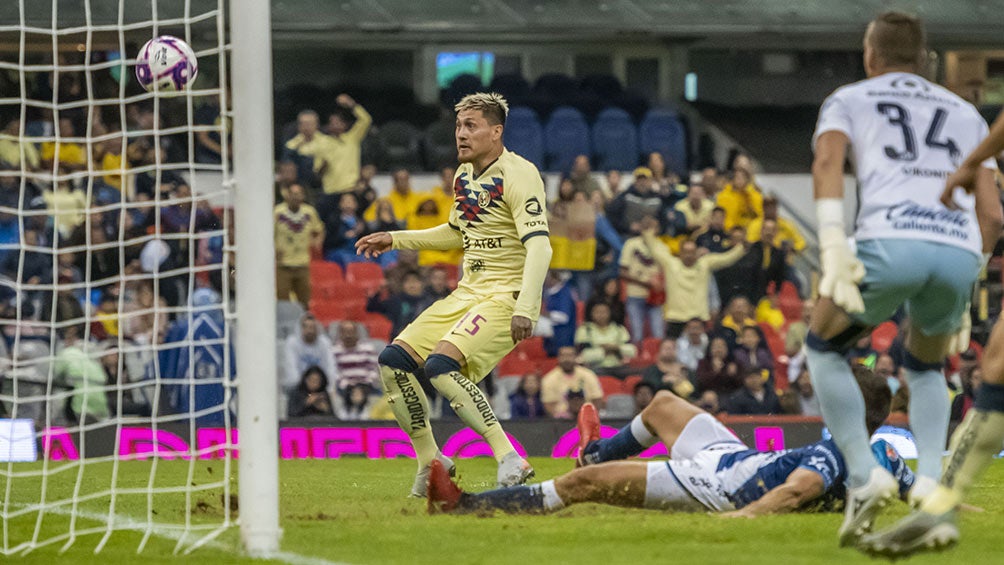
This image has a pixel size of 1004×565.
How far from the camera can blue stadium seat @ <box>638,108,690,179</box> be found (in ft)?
69.1

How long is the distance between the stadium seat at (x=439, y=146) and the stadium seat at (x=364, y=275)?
2.71m

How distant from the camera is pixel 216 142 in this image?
62.2 ft

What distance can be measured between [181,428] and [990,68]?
14.4 metres

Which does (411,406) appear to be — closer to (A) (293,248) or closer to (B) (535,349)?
(B) (535,349)

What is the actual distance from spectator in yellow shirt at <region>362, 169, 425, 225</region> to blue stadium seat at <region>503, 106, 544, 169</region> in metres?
2.60

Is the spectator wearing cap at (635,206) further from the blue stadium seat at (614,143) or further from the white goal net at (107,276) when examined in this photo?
the white goal net at (107,276)

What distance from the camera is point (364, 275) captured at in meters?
18.5

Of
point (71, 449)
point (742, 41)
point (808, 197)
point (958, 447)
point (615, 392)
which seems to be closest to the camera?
point (958, 447)

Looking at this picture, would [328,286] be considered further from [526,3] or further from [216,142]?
[526,3]

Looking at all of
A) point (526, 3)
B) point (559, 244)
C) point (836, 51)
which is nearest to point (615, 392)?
point (559, 244)

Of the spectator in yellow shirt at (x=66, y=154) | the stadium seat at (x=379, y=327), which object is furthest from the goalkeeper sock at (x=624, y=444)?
the spectator in yellow shirt at (x=66, y=154)

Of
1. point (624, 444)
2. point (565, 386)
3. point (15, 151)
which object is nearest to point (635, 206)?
point (565, 386)

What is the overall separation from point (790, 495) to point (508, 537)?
1.35 meters

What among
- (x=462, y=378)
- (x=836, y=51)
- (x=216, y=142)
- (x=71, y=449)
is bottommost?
(x=71, y=449)
